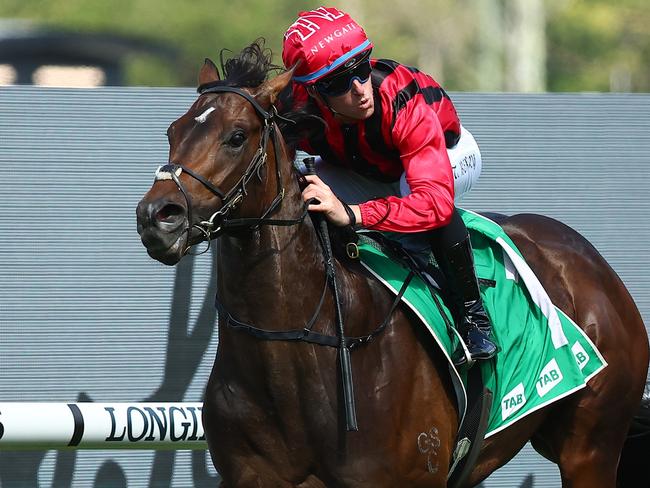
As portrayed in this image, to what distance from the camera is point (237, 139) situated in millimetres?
3238

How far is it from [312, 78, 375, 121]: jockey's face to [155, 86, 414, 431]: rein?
0.99 ft

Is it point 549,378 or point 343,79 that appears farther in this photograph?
point 549,378

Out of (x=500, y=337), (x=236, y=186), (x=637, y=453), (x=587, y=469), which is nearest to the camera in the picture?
(x=236, y=186)

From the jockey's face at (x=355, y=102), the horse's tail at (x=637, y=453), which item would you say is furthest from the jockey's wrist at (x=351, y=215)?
the horse's tail at (x=637, y=453)

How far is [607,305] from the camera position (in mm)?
4465

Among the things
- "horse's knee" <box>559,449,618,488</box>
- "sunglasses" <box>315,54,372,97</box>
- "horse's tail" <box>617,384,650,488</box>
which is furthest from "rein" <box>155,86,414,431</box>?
"horse's tail" <box>617,384,650,488</box>

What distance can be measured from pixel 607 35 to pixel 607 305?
3506 cm

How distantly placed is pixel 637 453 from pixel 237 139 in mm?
Result: 2520

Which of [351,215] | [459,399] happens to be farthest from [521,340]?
[351,215]

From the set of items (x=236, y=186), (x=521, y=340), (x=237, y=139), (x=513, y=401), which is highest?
(x=237, y=139)

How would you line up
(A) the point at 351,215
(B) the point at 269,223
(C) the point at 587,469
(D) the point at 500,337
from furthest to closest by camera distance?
1. (C) the point at 587,469
2. (D) the point at 500,337
3. (A) the point at 351,215
4. (B) the point at 269,223

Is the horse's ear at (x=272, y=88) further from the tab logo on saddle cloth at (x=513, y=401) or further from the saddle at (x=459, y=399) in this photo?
the tab logo on saddle cloth at (x=513, y=401)

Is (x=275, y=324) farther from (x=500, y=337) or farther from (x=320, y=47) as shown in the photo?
(x=500, y=337)

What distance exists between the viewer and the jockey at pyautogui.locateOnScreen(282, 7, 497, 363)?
11.8 feet
